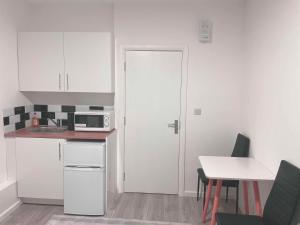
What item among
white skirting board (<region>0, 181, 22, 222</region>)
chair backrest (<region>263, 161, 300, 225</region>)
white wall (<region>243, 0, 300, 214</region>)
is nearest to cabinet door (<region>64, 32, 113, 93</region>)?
white skirting board (<region>0, 181, 22, 222</region>)

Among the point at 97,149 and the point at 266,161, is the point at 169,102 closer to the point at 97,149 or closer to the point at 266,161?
the point at 97,149

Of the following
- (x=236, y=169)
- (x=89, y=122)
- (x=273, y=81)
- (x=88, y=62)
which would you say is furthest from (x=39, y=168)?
(x=273, y=81)

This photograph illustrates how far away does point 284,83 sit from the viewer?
213cm

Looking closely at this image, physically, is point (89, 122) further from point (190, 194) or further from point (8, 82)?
point (190, 194)

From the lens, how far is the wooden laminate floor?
3.00 m

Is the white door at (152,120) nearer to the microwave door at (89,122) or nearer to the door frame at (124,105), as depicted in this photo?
the door frame at (124,105)

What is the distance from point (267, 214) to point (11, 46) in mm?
3195

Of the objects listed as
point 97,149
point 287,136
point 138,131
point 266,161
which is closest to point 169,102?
point 138,131

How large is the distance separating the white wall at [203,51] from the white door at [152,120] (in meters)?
0.15

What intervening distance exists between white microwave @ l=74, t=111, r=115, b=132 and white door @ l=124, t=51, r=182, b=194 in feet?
1.25

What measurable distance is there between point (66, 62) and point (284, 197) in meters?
2.71

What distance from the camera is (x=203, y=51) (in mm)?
3451

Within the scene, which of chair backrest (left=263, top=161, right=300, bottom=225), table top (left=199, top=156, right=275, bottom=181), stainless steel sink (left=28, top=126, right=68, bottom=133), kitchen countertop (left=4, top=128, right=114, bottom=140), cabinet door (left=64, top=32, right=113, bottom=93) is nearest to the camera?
chair backrest (left=263, top=161, right=300, bottom=225)

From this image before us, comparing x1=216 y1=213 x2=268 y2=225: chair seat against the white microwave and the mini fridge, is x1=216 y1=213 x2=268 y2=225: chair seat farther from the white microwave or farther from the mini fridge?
the white microwave
